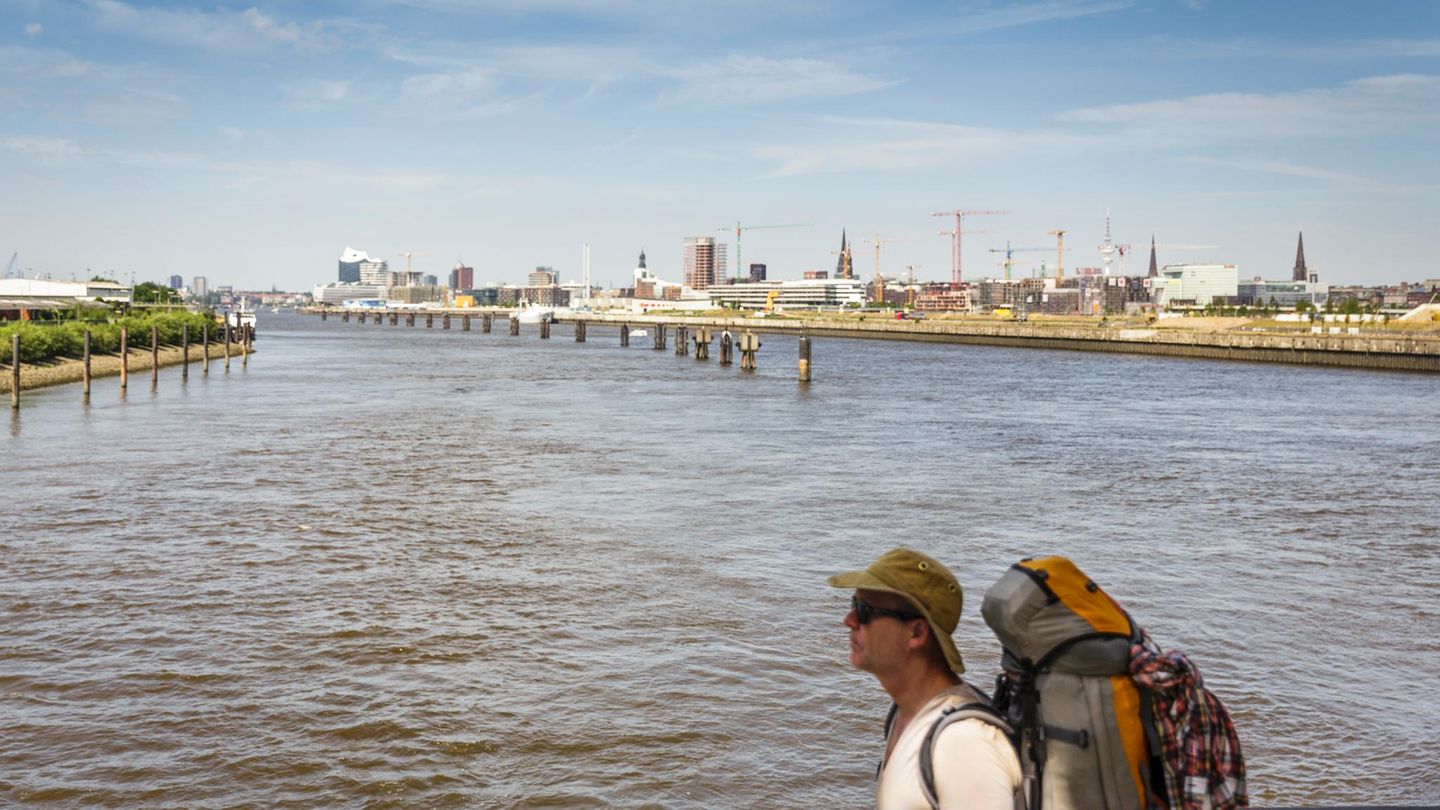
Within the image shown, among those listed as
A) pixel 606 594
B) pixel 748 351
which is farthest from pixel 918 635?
pixel 748 351

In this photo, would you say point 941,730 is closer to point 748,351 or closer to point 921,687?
point 921,687

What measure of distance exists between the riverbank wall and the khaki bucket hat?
218ft

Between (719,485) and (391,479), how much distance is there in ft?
22.9

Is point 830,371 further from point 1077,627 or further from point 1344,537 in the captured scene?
point 1077,627

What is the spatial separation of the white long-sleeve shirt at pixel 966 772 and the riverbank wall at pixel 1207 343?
6676 cm

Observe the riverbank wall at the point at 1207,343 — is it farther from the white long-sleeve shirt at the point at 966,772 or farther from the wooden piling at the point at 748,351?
the white long-sleeve shirt at the point at 966,772

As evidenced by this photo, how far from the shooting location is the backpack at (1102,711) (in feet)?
11.3

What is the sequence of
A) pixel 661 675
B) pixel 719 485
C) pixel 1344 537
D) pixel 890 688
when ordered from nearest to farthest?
pixel 890 688
pixel 661 675
pixel 1344 537
pixel 719 485

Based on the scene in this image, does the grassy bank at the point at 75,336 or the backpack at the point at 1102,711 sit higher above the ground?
the grassy bank at the point at 75,336

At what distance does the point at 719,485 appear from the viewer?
25.7 meters

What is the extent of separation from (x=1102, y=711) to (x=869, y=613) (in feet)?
2.39

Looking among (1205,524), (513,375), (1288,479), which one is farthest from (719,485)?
(513,375)

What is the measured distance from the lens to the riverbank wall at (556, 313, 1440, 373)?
256 ft

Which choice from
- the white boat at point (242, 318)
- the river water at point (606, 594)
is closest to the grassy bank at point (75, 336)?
the white boat at point (242, 318)
